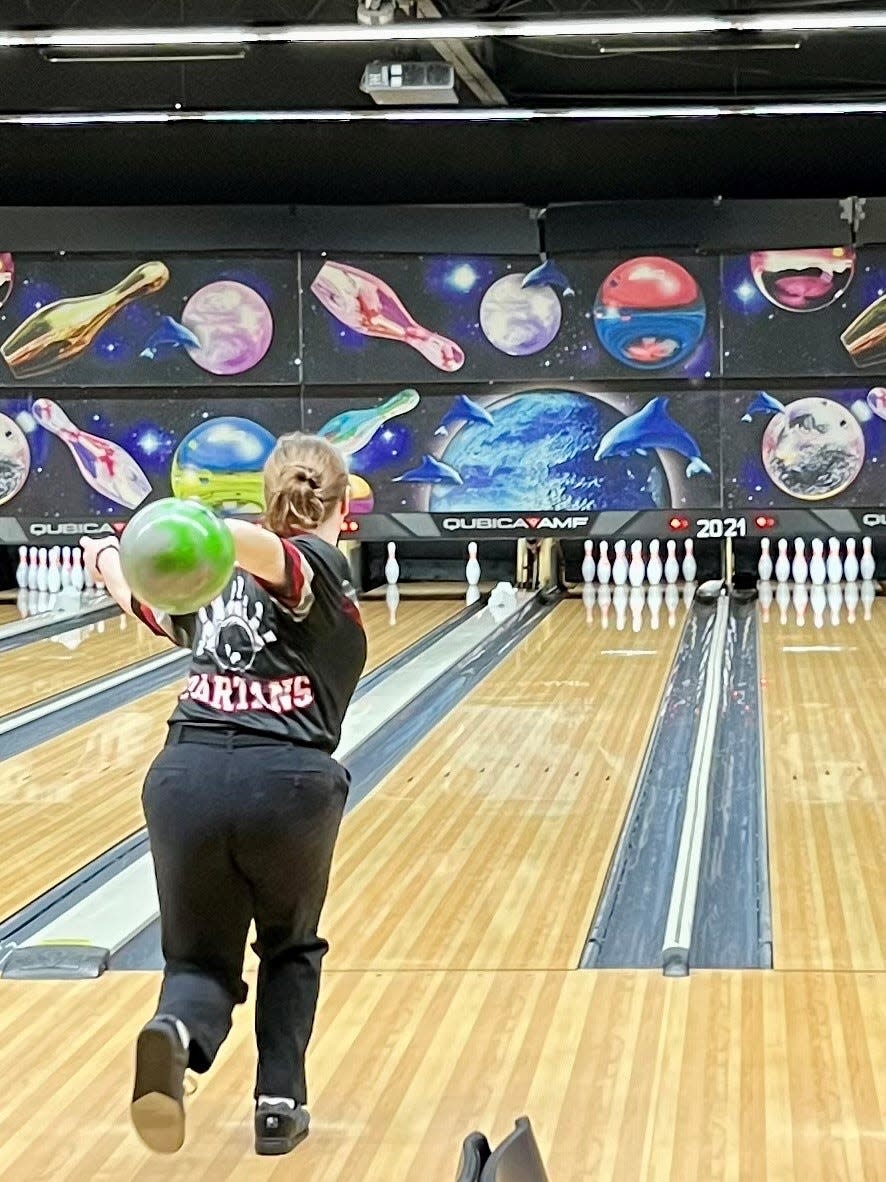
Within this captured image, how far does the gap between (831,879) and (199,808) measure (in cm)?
228

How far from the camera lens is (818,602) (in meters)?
10.1

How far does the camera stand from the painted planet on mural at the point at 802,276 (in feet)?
33.8

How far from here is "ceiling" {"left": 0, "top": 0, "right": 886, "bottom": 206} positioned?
990 cm

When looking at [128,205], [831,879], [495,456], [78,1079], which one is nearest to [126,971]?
[78,1079]

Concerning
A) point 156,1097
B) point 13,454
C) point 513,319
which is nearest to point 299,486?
point 156,1097

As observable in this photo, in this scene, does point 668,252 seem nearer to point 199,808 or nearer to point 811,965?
point 811,965

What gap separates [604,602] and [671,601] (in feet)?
1.23

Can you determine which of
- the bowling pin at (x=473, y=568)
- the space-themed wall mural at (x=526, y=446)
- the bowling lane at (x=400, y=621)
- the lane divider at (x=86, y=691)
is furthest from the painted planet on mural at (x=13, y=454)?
the bowling pin at (x=473, y=568)

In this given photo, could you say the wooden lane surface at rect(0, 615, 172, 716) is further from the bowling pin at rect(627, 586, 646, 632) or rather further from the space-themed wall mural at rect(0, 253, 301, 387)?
the bowling pin at rect(627, 586, 646, 632)

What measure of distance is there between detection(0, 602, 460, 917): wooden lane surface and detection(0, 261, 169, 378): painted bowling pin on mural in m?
3.62

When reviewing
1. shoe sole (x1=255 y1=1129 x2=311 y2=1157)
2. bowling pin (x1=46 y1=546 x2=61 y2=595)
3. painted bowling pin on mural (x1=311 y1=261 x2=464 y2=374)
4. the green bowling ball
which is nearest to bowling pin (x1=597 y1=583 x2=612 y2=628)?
painted bowling pin on mural (x1=311 y1=261 x2=464 y2=374)

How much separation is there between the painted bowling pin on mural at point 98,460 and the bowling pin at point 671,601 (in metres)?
3.02

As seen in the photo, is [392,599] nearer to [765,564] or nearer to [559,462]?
[559,462]

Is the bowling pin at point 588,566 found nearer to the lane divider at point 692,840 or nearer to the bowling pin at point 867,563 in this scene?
the bowling pin at point 867,563
